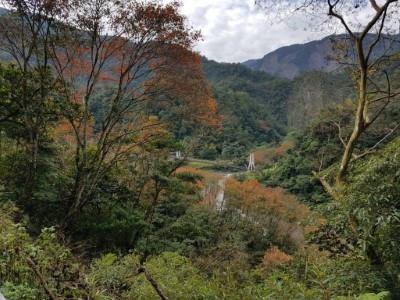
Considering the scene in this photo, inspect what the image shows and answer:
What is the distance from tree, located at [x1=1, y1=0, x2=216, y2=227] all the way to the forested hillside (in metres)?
0.03

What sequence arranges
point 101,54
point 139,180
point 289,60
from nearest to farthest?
1. point 101,54
2. point 139,180
3. point 289,60

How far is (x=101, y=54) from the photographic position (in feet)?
25.7

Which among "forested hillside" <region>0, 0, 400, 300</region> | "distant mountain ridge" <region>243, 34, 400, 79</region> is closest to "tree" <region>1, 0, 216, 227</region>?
"forested hillside" <region>0, 0, 400, 300</region>

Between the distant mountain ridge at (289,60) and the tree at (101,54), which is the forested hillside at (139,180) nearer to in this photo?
the tree at (101,54)

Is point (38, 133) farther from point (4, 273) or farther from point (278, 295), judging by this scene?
point (278, 295)

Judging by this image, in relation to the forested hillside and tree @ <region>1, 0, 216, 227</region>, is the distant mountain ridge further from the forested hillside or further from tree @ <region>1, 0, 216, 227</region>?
tree @ <region>1, 0, 216, 227</region>

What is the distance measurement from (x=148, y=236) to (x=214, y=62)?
87.3m

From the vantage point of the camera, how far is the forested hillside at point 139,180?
324cm

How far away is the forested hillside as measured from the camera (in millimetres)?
3240

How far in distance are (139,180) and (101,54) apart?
4.94 metres

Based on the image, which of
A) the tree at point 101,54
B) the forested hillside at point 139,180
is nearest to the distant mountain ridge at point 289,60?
the forested hillside at point 139,180

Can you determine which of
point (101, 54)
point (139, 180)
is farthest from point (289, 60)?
point (101, 54)

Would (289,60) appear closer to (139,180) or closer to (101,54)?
(139,180)

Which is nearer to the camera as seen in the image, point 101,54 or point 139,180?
point 101,54
